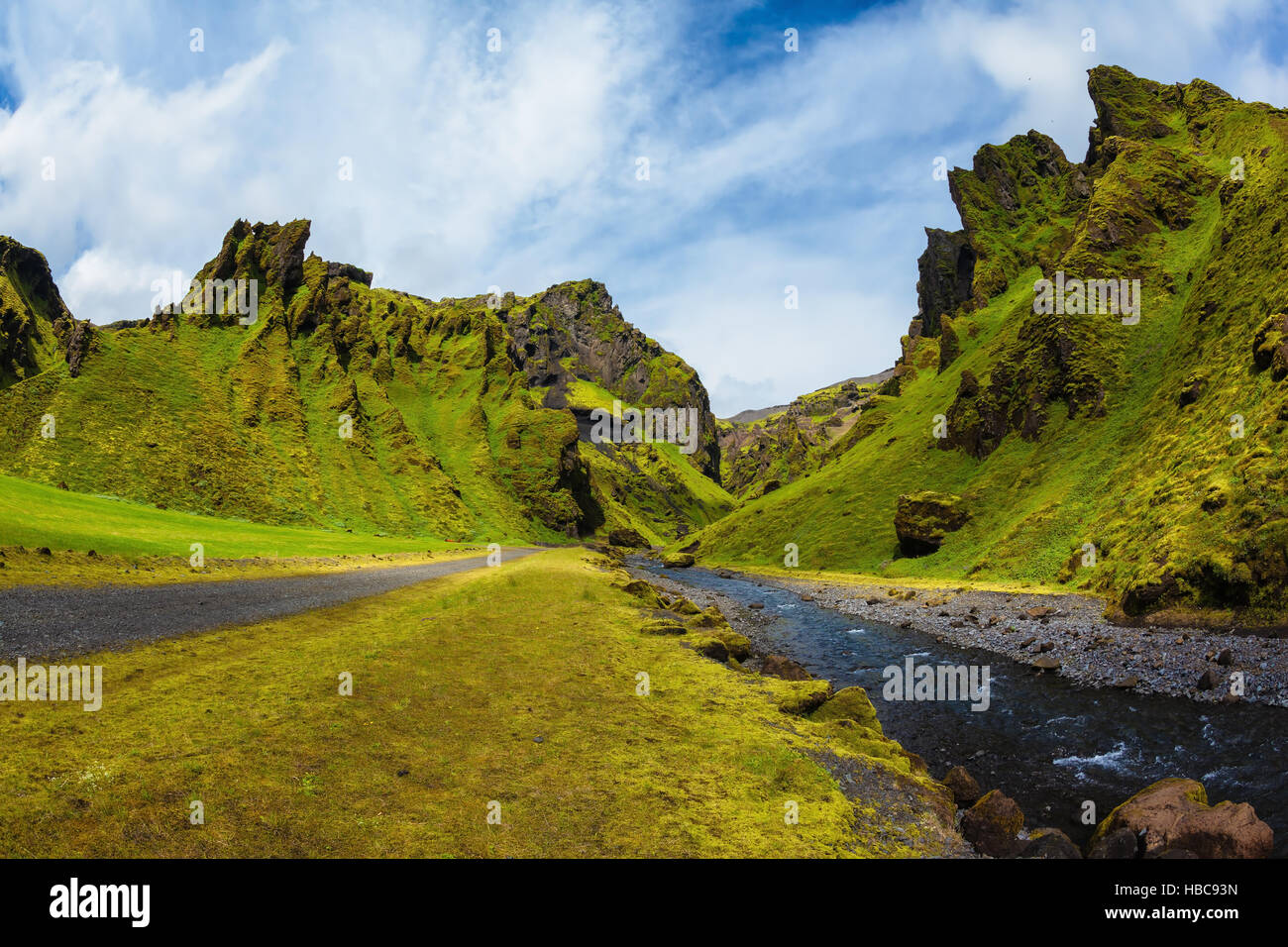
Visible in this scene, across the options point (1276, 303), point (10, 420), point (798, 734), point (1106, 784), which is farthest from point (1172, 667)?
point (10, 420)

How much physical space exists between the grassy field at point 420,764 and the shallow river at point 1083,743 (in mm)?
4586

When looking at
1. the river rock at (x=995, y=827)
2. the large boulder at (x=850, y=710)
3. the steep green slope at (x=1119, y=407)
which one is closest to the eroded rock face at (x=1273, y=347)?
the steep green slope at (x=1119, y=407)

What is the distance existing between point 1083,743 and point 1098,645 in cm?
1275

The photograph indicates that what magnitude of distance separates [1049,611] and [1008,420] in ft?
223

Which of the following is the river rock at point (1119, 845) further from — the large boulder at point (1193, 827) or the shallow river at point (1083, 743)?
the shallow river at point (1083, 743)

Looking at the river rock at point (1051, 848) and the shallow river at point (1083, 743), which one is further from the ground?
the river rock at point (1051, 848)

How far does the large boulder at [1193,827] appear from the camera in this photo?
11.5 meters

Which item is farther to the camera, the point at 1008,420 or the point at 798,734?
the point at 1008,420

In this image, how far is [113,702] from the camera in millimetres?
13758

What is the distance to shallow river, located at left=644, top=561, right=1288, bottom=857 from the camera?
52.5 ft

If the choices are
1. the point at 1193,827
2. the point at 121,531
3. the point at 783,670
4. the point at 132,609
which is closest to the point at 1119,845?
the point at 1193,827
